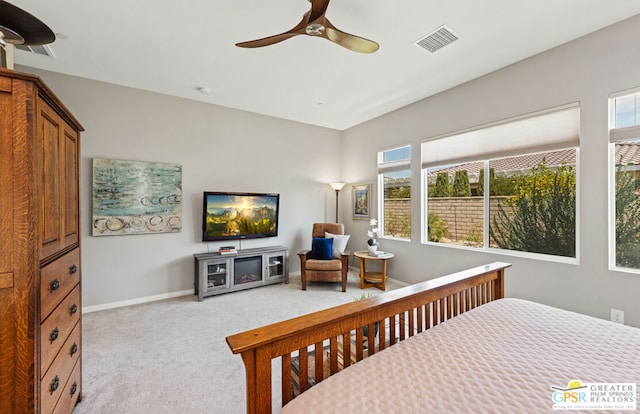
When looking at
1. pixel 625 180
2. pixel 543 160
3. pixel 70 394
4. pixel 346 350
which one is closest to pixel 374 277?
pixel 543 160

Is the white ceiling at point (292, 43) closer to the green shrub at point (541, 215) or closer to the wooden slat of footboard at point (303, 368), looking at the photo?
the green shrub at point (541, 215)

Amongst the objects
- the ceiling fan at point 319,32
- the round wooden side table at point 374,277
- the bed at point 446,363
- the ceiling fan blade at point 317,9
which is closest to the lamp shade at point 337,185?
the round wooden side table at point 374,277

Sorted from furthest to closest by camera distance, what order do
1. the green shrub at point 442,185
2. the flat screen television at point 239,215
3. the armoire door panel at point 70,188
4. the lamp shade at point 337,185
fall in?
the lamp shade at point 337,185 → the flat screen television at point 239,215 → the green shrub at point 442,185 → the armoire door panel at point 70,188

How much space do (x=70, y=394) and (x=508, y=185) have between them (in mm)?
4366

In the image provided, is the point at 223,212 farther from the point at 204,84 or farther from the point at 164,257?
the point at 204,84

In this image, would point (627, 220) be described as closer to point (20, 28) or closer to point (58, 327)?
point (58, 327)

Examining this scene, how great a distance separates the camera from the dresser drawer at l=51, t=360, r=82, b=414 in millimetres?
1469

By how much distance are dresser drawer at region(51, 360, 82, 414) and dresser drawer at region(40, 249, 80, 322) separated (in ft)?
1.82

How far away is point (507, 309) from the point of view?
1658 mm

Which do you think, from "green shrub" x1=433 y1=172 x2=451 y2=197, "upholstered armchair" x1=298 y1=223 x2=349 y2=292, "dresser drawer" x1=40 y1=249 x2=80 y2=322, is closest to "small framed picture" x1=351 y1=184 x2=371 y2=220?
"upholstered armchair" x1=298 y1=223 x2=349 y2=292

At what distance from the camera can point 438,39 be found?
2.54 m

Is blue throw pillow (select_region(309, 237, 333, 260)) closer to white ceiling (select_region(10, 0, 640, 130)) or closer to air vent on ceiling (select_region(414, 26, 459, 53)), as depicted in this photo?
white ceiling (select_region(10, 0, 640, 130))

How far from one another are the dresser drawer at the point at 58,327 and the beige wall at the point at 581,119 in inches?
154

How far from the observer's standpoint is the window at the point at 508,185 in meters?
2.75
